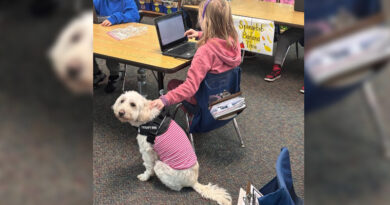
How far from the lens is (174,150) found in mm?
2115

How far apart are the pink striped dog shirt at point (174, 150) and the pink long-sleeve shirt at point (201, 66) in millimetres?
204

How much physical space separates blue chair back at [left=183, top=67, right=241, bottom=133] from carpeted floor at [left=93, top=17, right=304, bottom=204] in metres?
0.34

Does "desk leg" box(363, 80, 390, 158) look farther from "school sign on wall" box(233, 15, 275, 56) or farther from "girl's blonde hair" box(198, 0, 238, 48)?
"school sign on wall" box(233, 15, 275, 56)

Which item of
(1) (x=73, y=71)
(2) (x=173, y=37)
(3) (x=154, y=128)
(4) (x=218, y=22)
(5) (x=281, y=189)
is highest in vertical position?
(1) (x=73, y=71)

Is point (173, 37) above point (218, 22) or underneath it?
underneath

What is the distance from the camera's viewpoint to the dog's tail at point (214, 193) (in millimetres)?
2111

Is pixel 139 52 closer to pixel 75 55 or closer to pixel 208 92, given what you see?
pixel 208 92

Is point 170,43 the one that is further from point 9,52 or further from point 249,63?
point 9,52

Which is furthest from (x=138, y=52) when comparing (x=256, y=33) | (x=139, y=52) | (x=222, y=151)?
(x=256, y=33)

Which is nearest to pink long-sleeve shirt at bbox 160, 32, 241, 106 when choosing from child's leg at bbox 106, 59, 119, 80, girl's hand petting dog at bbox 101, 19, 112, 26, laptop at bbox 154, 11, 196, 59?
laptop at bbox 154, 11, 196, 59

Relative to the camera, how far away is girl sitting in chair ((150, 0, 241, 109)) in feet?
7.17

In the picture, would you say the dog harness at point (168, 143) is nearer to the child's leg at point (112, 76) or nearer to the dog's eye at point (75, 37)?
the child's leg at point (112, 76)

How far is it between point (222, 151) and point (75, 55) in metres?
2.47

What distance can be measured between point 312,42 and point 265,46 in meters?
3.62
